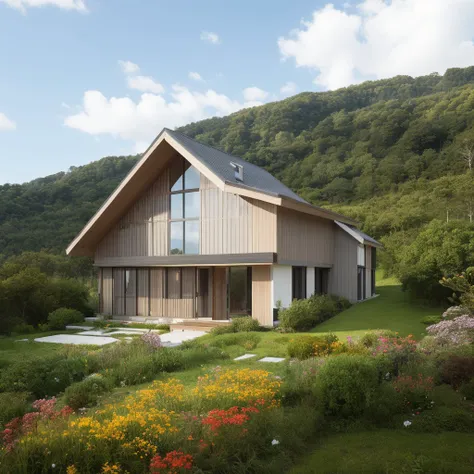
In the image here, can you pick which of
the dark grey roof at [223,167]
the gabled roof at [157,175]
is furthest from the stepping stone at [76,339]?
the dark grey roof at [223,167]

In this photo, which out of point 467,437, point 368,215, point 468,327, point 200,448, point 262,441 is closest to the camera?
point 200,448

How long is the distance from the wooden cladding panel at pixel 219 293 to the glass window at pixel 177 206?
2.62 metres

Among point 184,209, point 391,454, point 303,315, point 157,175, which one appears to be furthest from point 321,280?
point 391,454

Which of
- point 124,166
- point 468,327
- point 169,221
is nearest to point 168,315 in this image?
point 169,221

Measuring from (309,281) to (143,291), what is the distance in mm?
7094

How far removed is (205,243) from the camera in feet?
58.4

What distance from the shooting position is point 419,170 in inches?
2077

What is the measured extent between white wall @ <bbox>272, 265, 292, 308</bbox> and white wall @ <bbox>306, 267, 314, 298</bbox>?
1.84 m

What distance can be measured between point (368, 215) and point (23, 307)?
32503 millimetres

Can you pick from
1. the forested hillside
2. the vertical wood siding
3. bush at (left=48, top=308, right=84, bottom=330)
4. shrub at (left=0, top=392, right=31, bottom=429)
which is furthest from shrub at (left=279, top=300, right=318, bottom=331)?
the forested hillside

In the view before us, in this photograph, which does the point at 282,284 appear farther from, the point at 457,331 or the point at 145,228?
the point at 457,331

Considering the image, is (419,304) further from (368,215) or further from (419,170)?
(419,170)

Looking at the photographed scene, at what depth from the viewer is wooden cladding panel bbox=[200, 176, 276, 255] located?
1653 centimetres

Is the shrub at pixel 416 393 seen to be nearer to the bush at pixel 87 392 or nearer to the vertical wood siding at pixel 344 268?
the bush at pixel 87 392
